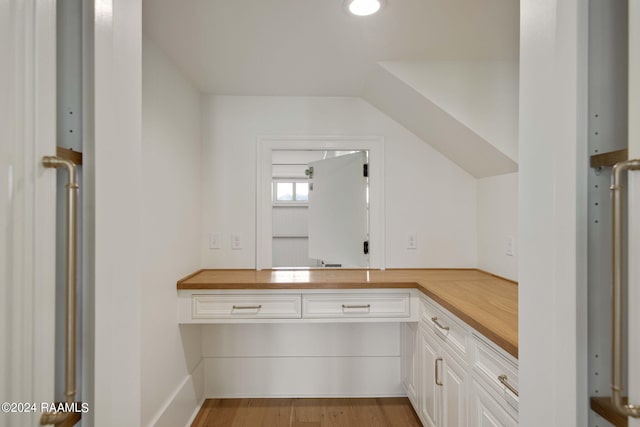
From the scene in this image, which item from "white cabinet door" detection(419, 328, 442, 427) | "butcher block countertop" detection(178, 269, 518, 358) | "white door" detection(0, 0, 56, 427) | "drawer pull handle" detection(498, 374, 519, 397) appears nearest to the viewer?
"white door" detection(0, 0, 56, 427)

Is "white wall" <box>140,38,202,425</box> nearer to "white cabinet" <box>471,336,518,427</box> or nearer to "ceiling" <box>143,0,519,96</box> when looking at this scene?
"ceiling" <box>143,0,519,96</box>

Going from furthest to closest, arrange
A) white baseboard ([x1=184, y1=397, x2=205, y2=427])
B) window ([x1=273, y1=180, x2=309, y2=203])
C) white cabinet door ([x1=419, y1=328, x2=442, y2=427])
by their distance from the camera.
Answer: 1. window ([x1=273, y1=180, x2=309, y2=203])
2. white baseboard ([x1=184, y1=397, x2=205, y2=427])
3. white cabinet door ([x1=419, y1=328, x2=442, y2=427])

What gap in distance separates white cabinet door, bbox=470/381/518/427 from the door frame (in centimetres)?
117

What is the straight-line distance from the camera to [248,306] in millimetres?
1937

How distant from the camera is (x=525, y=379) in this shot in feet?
2.51

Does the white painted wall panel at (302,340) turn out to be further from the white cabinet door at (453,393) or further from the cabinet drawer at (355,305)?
the white cabinet door at (453,393)

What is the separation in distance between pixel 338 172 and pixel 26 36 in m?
2.13

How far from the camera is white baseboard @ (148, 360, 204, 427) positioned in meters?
1.67

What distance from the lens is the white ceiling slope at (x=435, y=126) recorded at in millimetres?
1898

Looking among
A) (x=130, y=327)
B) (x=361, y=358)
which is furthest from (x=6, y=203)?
(x=361, y=358)

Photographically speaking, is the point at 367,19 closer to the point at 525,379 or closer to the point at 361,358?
the point at 525,379

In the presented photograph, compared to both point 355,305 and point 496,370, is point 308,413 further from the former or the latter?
point 496,370

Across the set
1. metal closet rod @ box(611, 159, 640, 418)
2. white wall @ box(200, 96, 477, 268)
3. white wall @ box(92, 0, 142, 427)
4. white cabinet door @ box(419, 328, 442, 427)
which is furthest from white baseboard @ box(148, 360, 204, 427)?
metal closet rod @ box(611, 159, 640, 418)

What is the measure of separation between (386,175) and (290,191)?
5.95 ft
